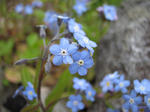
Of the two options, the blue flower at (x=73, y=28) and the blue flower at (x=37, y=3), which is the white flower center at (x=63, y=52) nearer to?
the blue flower at (x=73, y=28)

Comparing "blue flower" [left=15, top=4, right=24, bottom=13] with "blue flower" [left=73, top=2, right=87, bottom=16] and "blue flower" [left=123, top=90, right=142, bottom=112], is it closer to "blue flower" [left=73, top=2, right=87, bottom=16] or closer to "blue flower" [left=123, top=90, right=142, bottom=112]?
"blue flower" [left=73, top=2, right=87, bottom=16]

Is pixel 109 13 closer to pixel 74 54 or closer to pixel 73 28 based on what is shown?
pixel 73 28

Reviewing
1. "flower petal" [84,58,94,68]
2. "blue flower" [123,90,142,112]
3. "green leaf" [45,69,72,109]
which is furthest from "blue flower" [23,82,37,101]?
"blue flower" [123,90,142,112]

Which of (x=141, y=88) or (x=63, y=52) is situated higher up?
(x=63, y=52)

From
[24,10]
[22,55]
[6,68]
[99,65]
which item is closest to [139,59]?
[99,65]

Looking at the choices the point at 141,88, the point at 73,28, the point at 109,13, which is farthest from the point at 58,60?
the point at 109,13

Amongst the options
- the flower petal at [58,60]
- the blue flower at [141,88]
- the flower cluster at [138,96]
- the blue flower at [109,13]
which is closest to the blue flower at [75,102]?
the flower cluster at [138,96]
